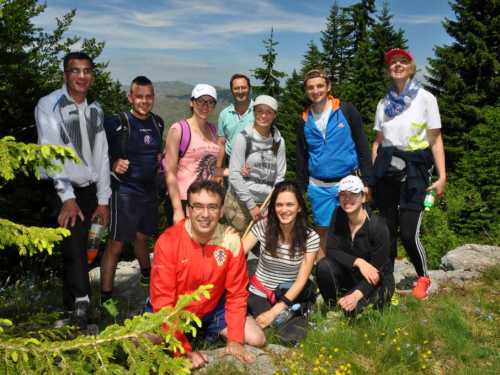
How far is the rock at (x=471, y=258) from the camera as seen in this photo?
6492mm

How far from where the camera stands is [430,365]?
3.41 metres

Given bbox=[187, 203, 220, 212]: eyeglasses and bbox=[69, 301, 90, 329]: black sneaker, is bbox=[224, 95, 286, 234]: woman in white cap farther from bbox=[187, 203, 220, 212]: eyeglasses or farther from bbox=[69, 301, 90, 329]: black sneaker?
bbox=[69, 301, 90, 329]: black sneaker

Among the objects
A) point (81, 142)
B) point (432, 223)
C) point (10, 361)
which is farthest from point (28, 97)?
point (432, 223)

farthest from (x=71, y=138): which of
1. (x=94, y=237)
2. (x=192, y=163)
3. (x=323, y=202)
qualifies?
(x=323, y=202)

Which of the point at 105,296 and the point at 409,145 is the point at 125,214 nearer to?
the point at 105,296

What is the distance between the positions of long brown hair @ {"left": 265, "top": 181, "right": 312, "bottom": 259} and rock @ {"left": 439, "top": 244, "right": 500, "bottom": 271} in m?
3.56

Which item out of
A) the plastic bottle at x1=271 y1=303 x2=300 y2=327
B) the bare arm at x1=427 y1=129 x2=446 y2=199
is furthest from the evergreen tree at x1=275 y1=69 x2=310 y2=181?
the plastic bottle at x1=271 y1=303 x2=300 y2=327

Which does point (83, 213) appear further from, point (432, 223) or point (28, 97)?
point (432, 223)

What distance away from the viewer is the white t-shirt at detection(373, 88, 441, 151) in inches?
180

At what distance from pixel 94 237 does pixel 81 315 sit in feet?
2.68

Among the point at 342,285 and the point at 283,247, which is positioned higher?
the point at 283,247

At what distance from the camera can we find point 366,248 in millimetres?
4355

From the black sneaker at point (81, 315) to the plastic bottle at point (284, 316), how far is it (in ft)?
6.31

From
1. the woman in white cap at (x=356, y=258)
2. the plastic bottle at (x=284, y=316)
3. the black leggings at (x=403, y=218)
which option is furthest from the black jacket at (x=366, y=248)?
the plastic bottle at (x=284, y=316)
